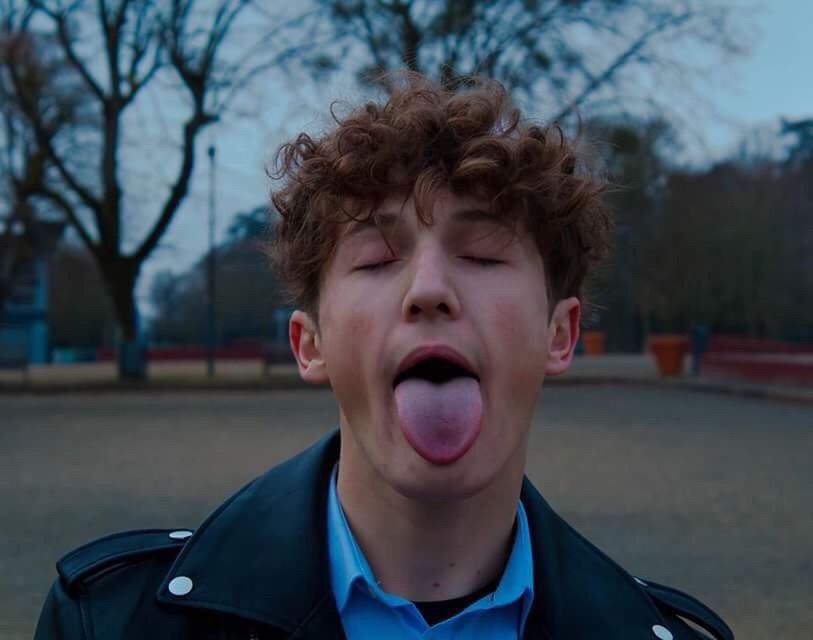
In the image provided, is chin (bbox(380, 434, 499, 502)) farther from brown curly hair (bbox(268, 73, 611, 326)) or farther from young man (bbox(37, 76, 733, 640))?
brown curly hair (bbox(268, 73, 611, 326))

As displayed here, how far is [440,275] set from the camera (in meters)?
1.48

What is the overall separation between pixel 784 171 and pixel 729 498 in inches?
1906

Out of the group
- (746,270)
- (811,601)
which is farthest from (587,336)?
(811,601)

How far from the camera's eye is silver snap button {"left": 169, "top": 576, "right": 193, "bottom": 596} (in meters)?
1.50

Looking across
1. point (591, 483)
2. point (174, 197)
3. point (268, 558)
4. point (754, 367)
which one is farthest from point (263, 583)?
point (174, 197)

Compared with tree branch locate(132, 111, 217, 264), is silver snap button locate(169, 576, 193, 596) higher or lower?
lower

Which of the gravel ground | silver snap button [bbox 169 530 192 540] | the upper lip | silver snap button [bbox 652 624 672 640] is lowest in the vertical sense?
the gravel ground

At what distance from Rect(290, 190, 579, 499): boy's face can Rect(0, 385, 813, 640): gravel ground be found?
3.83 meters

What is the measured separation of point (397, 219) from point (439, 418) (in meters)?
0.30

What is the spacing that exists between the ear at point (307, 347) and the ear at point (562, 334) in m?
0.35

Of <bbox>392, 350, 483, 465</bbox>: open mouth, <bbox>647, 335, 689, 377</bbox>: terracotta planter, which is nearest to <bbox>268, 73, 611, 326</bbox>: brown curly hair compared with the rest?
<bbox>392, 350, 483, 465</bbox>: open mouth

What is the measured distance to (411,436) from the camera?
1439 mm

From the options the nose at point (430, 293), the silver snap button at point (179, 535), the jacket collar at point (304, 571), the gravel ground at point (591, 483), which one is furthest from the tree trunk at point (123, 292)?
the nose at point (430, 293)

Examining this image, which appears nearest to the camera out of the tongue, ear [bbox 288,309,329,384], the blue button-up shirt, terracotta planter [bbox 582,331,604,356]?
the tongue
